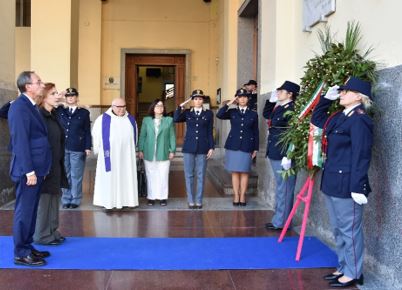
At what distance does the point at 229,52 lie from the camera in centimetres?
1064

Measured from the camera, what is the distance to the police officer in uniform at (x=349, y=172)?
11.8ft

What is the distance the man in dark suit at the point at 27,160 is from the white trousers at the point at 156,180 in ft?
9.37

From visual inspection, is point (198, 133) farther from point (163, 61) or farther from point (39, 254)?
point (163, 61)

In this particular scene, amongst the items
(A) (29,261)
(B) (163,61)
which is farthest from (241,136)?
(B) (163,61)

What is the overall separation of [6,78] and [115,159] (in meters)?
2.24

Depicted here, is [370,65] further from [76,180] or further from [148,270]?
[76,180]

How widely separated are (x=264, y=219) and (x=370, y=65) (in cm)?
280

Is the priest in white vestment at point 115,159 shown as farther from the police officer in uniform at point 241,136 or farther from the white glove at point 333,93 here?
the white glove at point 333,93

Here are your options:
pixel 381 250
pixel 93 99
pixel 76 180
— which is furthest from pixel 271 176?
pixel 93 99

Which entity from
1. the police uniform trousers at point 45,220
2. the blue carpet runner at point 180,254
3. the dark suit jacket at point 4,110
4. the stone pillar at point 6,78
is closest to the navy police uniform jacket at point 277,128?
the blue carpet runner at point 180,254

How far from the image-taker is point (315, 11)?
562 cm

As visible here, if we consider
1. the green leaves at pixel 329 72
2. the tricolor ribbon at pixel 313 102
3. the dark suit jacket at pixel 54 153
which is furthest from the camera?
the dark suit jacket at pixel 54 153

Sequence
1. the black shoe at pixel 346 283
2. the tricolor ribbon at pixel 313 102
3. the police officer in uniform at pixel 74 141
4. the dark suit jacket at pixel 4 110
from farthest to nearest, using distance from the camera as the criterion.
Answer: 1. the police officer in uniform at pixel 74 141
2. the dark suit jacket at pixel 4 110
3. the tricolor ribbon at pixel 313 102
4. the black shoe at pixel 346 283

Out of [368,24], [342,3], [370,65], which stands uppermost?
[342,3]
